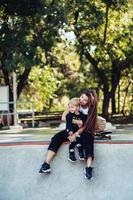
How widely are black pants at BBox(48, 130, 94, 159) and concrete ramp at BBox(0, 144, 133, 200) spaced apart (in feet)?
0.68

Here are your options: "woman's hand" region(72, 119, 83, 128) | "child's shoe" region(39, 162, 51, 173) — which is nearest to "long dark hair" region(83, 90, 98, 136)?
"woman's hand" region(72, 119, 83, 128)

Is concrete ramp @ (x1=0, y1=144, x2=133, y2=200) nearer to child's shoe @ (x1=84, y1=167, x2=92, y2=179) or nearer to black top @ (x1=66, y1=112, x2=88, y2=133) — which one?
child's shoe @ (x1=84, y1=167, x2=92, y2=179)

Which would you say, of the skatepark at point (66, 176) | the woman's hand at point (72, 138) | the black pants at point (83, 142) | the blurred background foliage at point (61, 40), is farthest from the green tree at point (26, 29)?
the woman's hand at point (72, 138)

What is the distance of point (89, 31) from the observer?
25.9 metres

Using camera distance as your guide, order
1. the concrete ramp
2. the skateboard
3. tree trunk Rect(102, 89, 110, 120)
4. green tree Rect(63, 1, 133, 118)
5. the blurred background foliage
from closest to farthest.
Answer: the concrete ramp
the skateboard
the blurred background foliage
green tree Rect(63, 1, 133, 118)
tree trunk Rect(102, 89, 110, 120)

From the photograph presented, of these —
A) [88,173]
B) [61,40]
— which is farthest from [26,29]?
[88,173]

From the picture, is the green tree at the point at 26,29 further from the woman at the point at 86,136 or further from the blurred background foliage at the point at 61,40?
the woman at the point at 86,136

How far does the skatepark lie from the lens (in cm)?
873

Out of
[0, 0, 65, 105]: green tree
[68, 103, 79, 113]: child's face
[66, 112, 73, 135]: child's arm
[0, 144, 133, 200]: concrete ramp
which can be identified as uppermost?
[0, 0, 65, 105]: green tree

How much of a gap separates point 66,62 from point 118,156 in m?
33.5

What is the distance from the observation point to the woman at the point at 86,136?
862cm

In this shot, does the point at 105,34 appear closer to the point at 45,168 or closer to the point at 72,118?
the point at 72,118

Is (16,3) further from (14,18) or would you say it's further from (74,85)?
(74,85)

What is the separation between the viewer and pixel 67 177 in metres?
8.94
